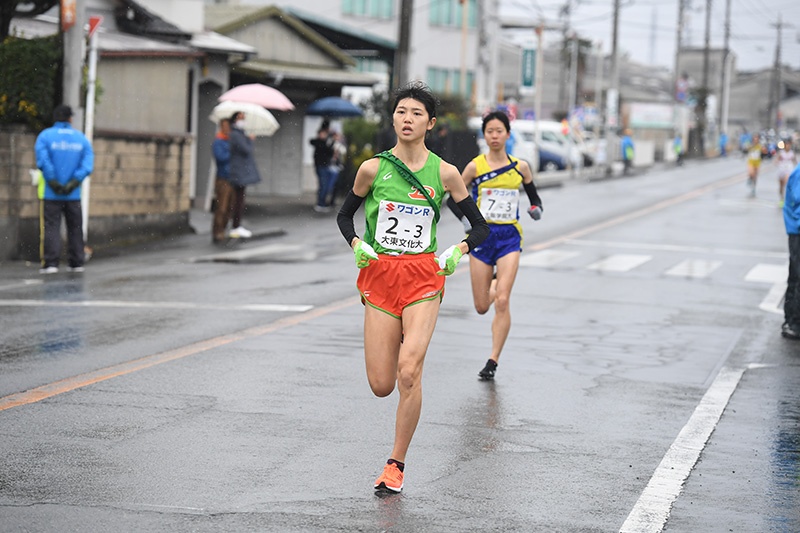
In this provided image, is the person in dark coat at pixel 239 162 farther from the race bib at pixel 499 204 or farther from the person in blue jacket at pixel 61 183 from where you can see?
the race bib at pixel 499 204

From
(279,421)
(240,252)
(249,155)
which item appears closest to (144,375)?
(279,421)

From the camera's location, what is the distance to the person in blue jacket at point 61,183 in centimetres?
1627

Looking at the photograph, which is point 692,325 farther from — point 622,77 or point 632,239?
point 622,77

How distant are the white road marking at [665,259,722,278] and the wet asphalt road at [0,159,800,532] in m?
1.15

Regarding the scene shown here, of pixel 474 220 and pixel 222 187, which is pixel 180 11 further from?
pixel 474 220

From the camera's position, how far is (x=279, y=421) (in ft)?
25.7

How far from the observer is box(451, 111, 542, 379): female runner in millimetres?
9961

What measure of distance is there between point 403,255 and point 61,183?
10.7m

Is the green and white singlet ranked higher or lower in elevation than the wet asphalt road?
higher

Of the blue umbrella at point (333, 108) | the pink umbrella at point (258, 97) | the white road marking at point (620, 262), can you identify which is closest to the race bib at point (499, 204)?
the white road marking at point (620, 262)

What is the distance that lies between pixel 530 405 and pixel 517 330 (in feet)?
11.8

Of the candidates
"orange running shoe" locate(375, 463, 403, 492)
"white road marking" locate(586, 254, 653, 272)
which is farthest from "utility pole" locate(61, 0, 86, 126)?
"orange running shoe" locate(375, 463, 403, 492)

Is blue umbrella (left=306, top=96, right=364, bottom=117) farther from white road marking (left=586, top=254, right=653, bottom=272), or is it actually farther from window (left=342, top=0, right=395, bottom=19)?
window (left=342, top=0, right=395, bottom=19)

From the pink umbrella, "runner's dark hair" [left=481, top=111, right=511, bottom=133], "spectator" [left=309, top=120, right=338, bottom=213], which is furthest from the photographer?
"spectator" [left=309, top=120, right=338, bottom=213]
